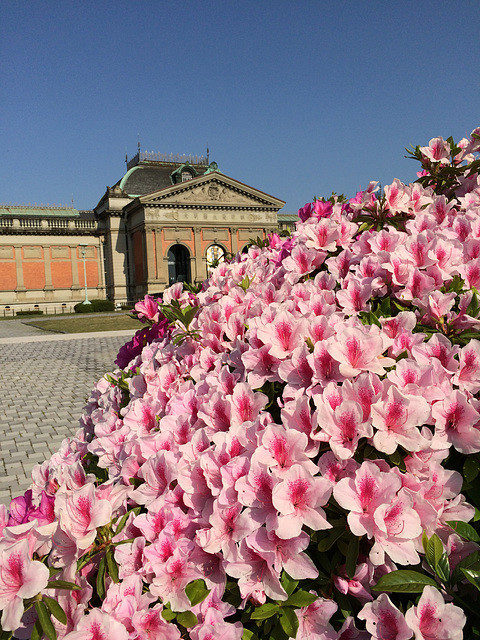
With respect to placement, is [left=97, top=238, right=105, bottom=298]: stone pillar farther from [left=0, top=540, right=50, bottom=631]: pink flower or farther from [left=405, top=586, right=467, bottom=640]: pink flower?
[left=405, top=586, right=467, bottom=640]: pink flower

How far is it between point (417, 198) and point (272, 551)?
67.9 inches

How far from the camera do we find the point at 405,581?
2.96 feet

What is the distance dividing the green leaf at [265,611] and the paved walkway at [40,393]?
4.14 metres

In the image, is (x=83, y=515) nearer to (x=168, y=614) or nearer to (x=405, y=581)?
(x=168, y=614)

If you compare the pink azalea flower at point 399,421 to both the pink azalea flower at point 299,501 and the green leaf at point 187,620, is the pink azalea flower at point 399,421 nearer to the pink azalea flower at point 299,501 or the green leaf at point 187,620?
the pink azalea flower at point 299,501

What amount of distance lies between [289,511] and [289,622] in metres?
0.22

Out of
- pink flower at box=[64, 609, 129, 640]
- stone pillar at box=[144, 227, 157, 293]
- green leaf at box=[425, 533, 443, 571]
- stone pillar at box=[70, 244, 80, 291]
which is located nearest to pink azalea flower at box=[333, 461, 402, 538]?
green leaf at box=[425, 533, 443, 571]

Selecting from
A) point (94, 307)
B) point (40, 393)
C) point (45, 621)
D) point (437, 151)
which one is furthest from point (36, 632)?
point (94, 307)

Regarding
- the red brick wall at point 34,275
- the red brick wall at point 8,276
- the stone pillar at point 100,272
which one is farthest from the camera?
the stone pillar at point 100,272

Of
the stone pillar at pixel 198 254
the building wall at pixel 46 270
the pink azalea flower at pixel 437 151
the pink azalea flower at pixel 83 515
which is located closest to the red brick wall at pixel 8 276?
the building wall at pixel 46 270

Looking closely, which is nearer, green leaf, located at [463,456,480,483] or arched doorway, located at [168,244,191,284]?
green leaf, located at [463,456,480,483]

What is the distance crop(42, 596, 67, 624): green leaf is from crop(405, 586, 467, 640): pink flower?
0.63 metres

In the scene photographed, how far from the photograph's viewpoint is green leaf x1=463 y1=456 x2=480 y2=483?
1074mm

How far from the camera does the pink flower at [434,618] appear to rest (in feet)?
2.74
